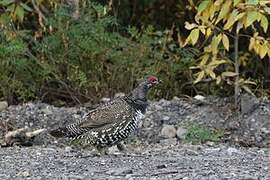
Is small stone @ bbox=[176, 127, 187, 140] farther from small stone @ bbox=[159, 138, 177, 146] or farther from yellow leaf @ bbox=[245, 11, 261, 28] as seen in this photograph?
yellow leaf @ bbox=[245, 11, 261, 28]

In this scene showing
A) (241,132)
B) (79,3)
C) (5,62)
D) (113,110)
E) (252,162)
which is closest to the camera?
(252,162)

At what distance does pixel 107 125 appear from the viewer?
30.2 ft

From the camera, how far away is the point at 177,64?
38.5ft

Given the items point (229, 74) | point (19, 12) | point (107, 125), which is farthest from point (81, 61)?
point (107, 125)

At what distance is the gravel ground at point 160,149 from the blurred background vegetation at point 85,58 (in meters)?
0.36

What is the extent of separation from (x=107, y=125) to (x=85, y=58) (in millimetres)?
2398

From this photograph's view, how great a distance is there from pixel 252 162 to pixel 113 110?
5.00 ft

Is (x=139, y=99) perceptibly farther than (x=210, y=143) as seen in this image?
No

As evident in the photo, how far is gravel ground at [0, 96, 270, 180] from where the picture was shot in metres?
7.89

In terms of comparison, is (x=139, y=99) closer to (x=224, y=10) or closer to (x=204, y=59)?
(x=224, y=10)

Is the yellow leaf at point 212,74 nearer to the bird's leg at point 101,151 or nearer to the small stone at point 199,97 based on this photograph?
the small stone at point 199,97

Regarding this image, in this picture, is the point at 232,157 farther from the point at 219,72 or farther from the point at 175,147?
the point at 219,72

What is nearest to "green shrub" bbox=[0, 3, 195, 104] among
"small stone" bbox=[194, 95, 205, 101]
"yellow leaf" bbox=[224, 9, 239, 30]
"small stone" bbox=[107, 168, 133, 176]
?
"small stone" bbox=[194, 95, 205, 101]

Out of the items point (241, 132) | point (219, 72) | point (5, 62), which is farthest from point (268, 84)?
point (5, 62)
